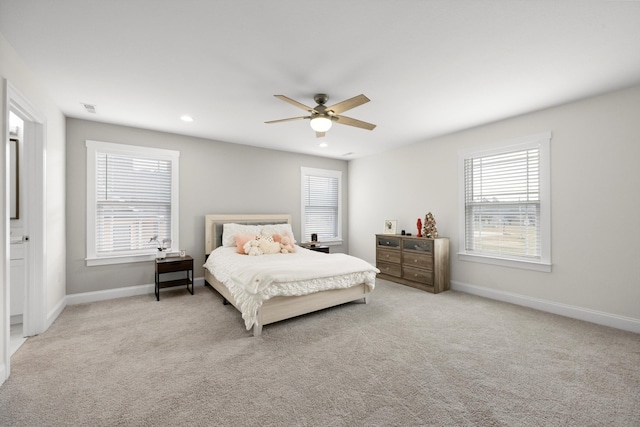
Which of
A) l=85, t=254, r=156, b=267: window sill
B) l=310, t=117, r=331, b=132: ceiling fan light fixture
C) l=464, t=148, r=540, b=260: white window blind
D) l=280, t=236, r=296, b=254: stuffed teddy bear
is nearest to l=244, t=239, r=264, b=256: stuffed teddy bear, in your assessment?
l=280, t=236, r=296, b=254: stuffed teddy bear

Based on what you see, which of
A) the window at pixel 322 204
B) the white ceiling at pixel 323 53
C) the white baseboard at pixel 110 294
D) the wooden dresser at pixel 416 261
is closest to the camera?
the white ceiling at pixel 323 53

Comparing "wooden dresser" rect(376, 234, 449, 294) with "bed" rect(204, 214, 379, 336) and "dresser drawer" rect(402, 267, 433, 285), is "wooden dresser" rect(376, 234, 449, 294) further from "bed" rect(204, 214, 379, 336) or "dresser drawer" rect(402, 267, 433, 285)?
"bed" rect(204, 214, 379, 336)

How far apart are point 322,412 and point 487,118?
4.12m

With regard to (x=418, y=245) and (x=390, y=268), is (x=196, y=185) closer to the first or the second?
(x=390, y=268)

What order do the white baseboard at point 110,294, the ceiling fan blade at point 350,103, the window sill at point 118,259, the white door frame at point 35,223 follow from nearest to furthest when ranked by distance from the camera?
1. the ceiling fan blade at point 350,103
2. the white door frame at point 35,223
3. the white baseboard at point 110,294
4. the window sill at point 118,259

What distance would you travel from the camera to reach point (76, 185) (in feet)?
12.8

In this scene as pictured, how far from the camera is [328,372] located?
7.28 feet

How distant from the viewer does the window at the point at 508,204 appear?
362cm

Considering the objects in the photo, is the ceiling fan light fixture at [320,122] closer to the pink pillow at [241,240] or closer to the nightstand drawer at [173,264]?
the pink pillow at [241,240]

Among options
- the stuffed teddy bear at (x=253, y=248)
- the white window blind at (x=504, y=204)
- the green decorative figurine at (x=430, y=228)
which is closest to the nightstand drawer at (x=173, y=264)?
the stuffed teddy bear at (x=253, y=248)

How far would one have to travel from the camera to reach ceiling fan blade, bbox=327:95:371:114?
8.14 feet

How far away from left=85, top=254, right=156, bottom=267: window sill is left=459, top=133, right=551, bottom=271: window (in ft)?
16.7

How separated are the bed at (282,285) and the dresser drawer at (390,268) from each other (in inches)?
50.3

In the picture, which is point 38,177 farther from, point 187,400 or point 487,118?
point 487,118
